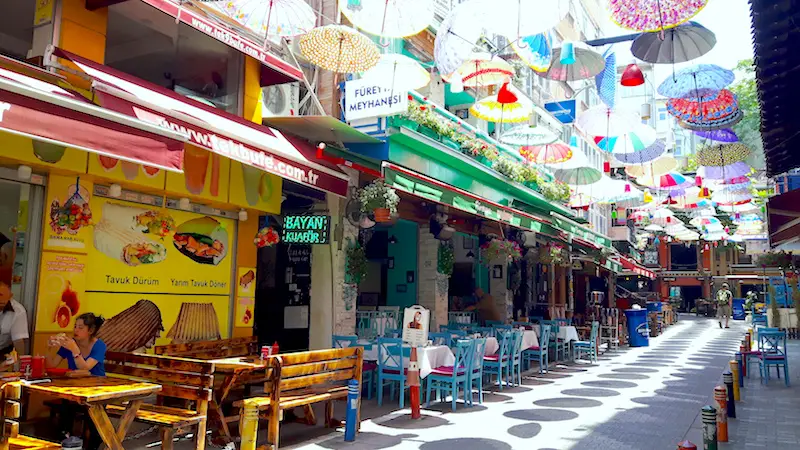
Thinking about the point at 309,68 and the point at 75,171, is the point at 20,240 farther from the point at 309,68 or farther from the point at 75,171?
the point at 309,68

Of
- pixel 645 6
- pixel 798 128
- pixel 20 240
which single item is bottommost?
pixel 20 240

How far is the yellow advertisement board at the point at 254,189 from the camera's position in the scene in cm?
848

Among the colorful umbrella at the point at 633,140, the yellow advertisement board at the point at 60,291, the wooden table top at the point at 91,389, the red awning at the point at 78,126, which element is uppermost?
the colorful umbrella at the point at 633,140

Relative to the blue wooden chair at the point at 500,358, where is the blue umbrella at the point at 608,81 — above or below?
above

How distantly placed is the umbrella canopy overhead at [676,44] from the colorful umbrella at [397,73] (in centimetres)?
342

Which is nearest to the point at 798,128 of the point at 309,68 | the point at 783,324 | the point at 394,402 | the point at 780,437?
the point at 780,437

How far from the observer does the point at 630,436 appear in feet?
24.3

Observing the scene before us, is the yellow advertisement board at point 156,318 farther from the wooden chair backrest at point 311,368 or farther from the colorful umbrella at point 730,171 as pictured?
the colorful umbrella at point 730,171

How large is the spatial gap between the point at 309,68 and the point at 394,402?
5.97 metres

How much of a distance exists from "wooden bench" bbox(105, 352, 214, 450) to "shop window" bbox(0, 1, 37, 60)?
175 inches

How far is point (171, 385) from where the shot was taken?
19.4 ft

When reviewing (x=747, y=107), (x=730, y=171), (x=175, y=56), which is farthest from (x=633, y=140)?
(x=747, y=107)

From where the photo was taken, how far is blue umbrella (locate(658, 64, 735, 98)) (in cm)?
1187

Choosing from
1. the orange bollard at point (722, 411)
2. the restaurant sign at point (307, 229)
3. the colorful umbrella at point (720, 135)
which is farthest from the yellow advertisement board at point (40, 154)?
the colorful umbrella at point (720, 135)
